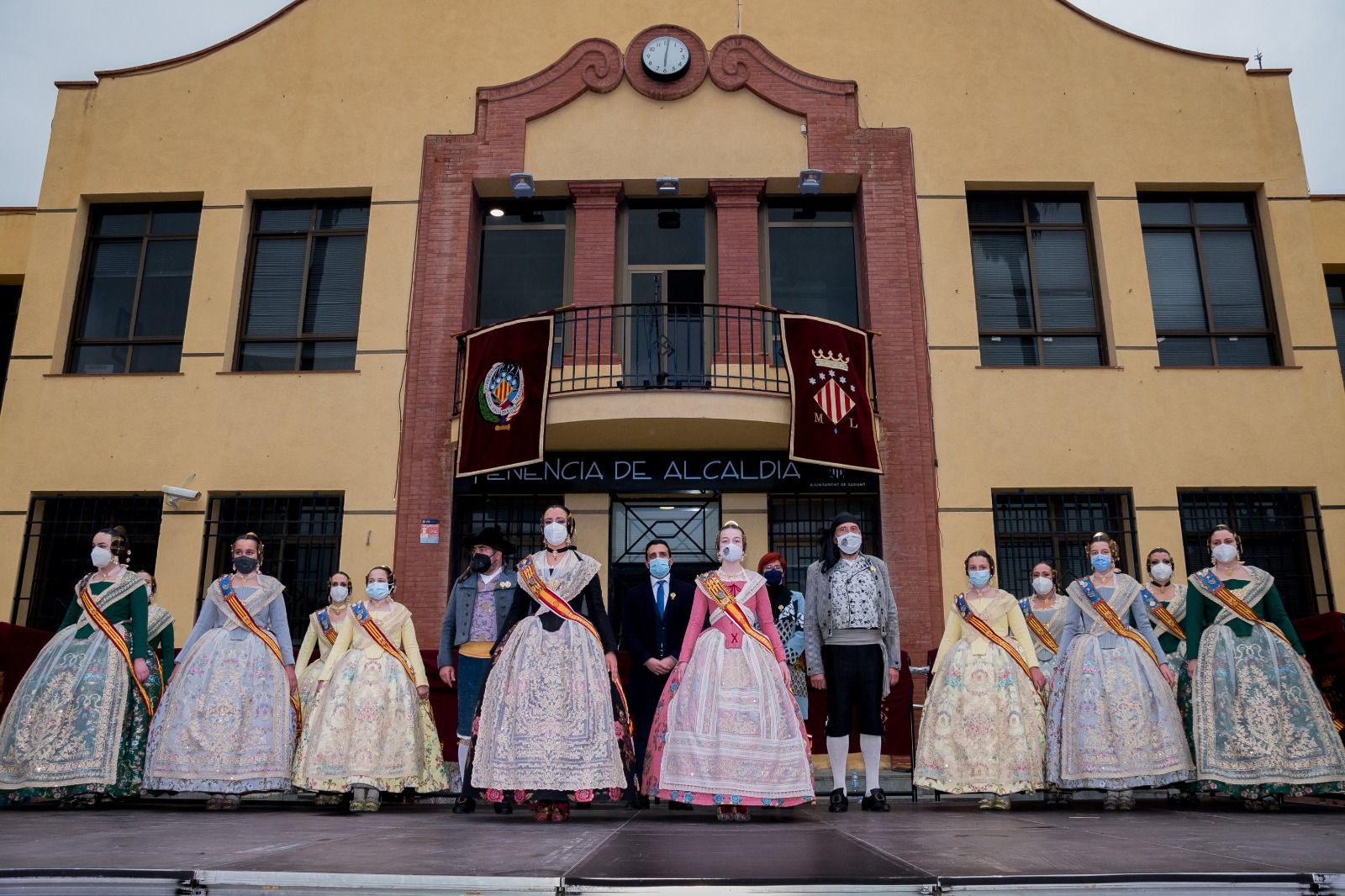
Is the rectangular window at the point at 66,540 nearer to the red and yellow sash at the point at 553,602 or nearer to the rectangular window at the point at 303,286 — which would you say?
the rectangular window at the point at 303,286

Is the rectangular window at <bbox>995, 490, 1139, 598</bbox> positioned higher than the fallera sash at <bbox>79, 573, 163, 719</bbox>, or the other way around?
the rectangular window at <bbox>995, 490, 1139, 598</bbox>

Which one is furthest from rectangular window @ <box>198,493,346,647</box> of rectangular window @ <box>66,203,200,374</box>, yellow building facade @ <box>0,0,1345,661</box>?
Result: rectangular window @ <box>66,203,200,374</box>

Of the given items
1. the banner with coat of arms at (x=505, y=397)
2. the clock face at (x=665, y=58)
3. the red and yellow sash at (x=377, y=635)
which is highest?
the clock face at (x=665, y=58)

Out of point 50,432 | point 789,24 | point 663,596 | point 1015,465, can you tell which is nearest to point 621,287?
point 789,24

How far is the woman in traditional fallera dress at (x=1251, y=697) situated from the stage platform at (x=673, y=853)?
0.43m

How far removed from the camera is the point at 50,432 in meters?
12.8

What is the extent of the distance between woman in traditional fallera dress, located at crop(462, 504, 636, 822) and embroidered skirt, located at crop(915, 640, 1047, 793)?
243 centimetres

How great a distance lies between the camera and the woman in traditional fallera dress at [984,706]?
7.34 metres

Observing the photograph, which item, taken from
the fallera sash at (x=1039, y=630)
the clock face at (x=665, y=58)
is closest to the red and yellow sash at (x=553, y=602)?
the fallera sash at (x=1039, y=630)

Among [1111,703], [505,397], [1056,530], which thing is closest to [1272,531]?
[1056,530]

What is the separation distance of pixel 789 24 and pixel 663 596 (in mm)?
9496

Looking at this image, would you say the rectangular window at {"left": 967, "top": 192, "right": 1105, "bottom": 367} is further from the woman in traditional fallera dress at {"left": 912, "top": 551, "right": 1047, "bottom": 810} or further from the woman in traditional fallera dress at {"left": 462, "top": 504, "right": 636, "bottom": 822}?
the woman in traditional fallera dress at {"left": 462, "top": 504, "right": 636, "bottom": 822}

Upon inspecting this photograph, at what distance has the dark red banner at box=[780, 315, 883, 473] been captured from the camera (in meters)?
11.6

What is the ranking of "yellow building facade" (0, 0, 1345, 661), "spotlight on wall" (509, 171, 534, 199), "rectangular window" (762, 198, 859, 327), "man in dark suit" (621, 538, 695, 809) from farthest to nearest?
"rectangular window" (762, 198, 859, 327) → "spotlight on wall" (509, 171, 534, 199) → "yellow building facade" (0, 0, 1345, 661) → "man in dark suit" (621, 538, 695, 809)
